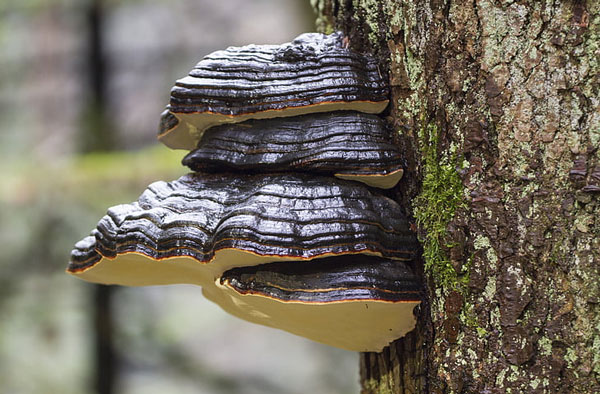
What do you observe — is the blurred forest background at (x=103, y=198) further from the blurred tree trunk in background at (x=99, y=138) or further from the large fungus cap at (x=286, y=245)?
the large fungus cap at (x=286, y=245)

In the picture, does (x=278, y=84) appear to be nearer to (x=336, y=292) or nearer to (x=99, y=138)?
(x=336, y=292)

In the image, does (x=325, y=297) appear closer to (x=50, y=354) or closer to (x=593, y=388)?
(x=593, y=388)

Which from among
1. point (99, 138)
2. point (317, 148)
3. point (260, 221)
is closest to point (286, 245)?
point (260, 221)

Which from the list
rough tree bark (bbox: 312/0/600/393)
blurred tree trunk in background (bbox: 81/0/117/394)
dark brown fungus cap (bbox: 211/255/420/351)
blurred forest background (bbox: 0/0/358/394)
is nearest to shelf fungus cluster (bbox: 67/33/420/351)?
dark brown fungus cap (bbox: 211/255/420/351)

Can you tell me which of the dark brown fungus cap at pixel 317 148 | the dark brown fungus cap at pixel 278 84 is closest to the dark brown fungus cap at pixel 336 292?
the dark brown fungus cap at pixel 317 148

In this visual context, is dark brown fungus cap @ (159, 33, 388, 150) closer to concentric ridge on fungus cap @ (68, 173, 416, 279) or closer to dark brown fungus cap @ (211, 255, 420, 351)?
concentric ridge on fungus cap @ (68, 173, 416, 279)

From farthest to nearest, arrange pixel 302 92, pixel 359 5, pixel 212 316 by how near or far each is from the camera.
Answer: pixel 212 316 → pixel 359 5 → pixel 302 92

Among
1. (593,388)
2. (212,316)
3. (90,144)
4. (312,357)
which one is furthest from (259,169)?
(312,357)
